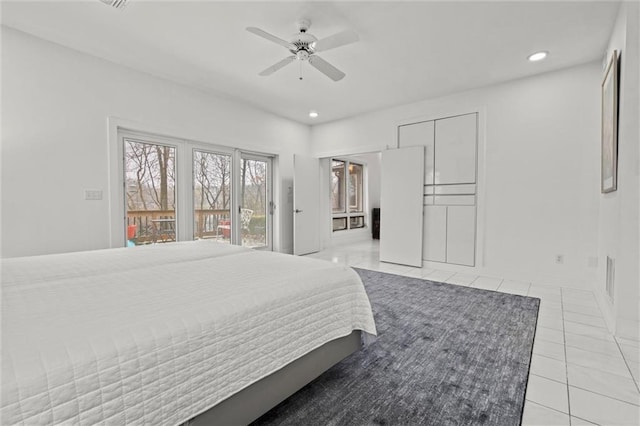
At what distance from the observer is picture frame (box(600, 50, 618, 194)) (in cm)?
241

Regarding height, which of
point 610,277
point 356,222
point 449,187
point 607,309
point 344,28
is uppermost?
point 344,28

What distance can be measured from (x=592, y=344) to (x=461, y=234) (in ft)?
7.26

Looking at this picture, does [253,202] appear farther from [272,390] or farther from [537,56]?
[537,56]

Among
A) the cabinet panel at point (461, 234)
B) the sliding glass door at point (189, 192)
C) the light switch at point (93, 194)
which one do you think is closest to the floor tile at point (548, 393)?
the cabinet panel at point (461, 234)

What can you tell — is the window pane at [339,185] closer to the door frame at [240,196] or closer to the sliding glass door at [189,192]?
the door frame at [240,196]

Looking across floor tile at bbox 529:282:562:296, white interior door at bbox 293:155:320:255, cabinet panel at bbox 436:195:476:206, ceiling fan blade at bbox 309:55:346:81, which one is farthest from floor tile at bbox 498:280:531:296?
white interior door at bbox 293:155:320:255

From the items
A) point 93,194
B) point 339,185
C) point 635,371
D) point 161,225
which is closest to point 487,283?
point 635,371

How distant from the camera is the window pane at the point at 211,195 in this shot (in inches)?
169

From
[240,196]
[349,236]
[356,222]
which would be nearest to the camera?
[240,196]

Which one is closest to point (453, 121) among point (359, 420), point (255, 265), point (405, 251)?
point (405, 251)

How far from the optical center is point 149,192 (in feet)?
12.4

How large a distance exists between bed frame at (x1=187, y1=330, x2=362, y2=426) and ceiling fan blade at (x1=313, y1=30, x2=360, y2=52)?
2250mm

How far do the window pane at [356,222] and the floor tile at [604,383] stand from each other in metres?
5.97

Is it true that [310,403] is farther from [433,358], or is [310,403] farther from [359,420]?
[433,358]
